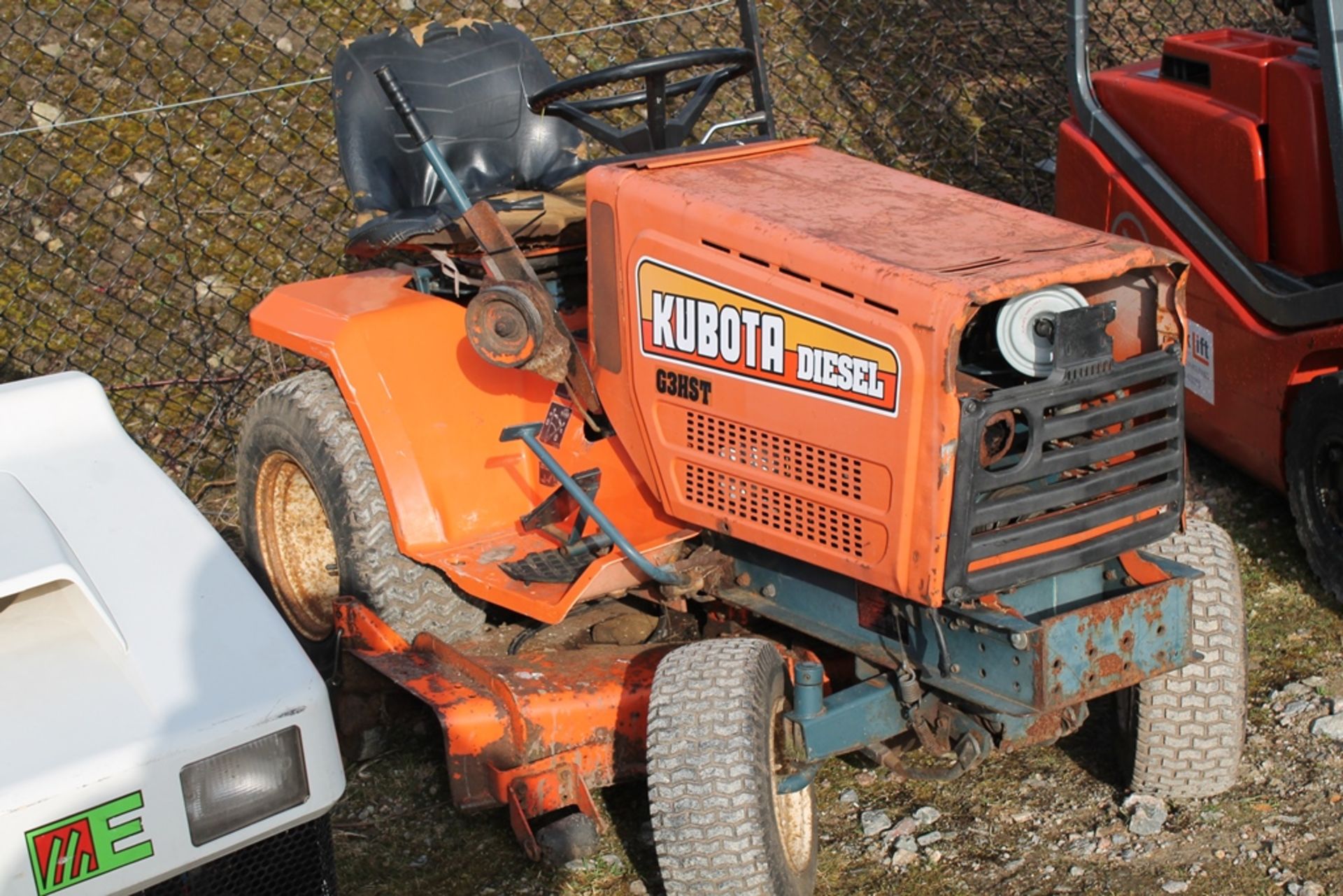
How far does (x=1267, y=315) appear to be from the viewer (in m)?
4.32

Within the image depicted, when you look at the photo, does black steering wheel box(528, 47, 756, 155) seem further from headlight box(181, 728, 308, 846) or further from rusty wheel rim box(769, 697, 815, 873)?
headlight box(181, 728, 308, 846)

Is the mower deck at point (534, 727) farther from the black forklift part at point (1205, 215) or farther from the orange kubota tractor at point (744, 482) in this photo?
the black forklift part at point (1205, 215)

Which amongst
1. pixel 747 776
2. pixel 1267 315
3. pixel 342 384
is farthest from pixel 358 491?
pixel 1267 315

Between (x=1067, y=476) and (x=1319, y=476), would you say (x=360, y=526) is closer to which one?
(x=1067, y=476)

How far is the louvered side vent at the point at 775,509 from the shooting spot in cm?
294

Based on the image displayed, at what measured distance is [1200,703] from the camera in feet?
10.7

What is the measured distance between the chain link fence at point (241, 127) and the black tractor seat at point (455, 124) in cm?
149

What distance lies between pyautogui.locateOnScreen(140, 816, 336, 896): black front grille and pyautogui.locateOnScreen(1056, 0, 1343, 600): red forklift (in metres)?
2.88

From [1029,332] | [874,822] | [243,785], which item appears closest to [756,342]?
[1029,332]

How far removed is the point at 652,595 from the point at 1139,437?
1.14 metres

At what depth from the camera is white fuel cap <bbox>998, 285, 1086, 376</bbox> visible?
2752mm

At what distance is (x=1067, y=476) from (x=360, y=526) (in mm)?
1636

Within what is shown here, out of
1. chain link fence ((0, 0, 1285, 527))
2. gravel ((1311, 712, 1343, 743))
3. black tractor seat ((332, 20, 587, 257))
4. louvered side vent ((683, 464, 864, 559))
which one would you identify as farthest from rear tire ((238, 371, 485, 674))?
gravel ((1311, 712, 1343, 743))

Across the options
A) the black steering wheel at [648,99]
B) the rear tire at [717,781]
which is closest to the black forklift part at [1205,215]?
the black steering wheel at [648,99]
